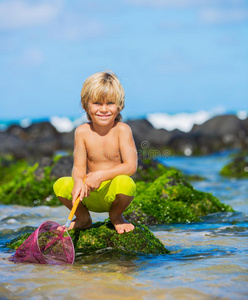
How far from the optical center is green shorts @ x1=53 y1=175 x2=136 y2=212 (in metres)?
4.68

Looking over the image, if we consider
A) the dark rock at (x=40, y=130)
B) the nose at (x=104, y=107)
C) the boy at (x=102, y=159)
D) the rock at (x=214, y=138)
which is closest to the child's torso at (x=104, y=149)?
the boy at (x=102, y=159)

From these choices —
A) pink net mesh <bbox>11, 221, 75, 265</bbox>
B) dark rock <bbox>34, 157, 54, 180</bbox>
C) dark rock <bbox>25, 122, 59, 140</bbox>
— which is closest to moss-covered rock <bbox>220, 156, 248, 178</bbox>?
dark rock <bbox>34, 157, 54, 180</bbox>

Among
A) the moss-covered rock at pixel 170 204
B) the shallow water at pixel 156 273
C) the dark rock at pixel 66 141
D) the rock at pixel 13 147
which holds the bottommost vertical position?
the shallow water at pixel 156 273

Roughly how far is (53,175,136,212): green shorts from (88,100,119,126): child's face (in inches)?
23.3

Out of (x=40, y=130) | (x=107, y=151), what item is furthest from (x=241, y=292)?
(x=40, y=130)

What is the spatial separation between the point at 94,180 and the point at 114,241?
0.71 m

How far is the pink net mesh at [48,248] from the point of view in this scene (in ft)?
14.8

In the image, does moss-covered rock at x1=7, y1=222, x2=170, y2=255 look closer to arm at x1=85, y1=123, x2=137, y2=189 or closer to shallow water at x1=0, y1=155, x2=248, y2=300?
shallow water at x1=0, y1=155, x2=248, y2=300

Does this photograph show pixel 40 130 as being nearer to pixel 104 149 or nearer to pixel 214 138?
pixel 214 138

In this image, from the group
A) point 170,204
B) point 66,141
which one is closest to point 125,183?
point 170,204

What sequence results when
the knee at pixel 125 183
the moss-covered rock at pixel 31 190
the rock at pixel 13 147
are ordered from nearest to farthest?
1. the knee at pixel 125 183
2. the moss-covered rock at pixel 31 190
3. the rock at pixel 13 147

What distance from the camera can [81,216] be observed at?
5.05 metres

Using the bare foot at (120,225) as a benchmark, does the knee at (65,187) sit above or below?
above

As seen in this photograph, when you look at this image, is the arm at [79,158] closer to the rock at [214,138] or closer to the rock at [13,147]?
the rock at [13,147]
